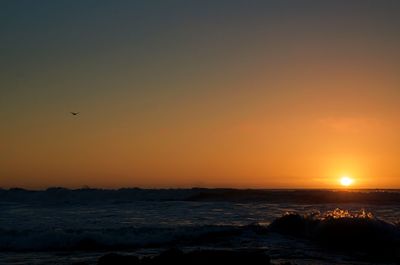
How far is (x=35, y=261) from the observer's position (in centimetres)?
1486

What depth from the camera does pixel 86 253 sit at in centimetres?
1623

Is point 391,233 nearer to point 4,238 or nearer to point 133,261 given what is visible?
point 133,261

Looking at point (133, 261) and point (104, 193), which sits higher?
point (104, 193)

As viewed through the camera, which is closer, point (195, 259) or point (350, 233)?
point (195, 259)

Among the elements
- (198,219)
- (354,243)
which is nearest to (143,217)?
(198,219)

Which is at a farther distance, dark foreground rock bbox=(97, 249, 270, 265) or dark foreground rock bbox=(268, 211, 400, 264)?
dark foreground rock bbox=(268, 211, 400, 264)

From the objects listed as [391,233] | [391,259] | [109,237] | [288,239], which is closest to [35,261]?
[109,237]

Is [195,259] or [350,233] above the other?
[350,233]

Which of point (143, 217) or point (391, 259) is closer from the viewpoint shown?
point (391, 259)

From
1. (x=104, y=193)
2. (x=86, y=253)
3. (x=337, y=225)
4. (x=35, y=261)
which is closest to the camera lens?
(x=35, y=261)

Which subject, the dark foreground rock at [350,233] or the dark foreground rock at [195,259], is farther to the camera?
the dark foreground rock at [350,233]

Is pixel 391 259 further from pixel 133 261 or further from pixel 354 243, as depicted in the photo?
pixel 133 261

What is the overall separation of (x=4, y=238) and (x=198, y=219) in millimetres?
9407

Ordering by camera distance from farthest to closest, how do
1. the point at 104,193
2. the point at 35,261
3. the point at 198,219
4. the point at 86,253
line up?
the point at 104,193 → the point at 198,219 → the point at 86,253 → the point at 35,261
